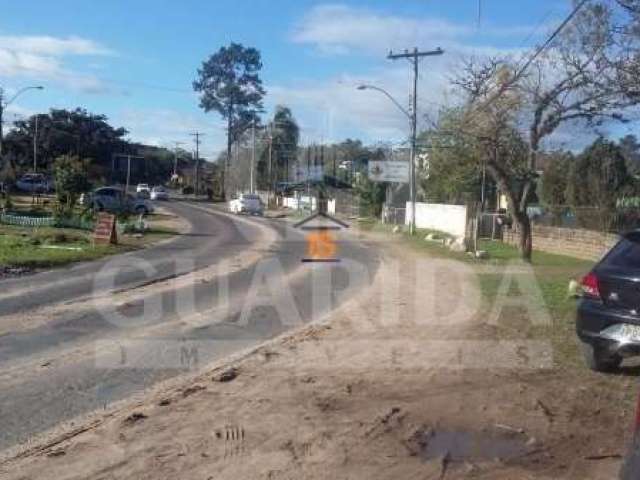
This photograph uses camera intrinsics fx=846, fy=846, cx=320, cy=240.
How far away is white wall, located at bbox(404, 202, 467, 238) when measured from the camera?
40656mm

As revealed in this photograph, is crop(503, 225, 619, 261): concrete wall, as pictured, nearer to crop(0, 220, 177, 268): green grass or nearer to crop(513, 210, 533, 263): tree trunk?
crop(513, 210, 533, 263): tree trunk

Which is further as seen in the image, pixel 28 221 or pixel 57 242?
pixel 28 221

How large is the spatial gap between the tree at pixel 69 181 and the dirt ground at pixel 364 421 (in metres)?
27.0

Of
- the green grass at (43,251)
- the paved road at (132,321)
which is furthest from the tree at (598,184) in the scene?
the green grass at (43,251)

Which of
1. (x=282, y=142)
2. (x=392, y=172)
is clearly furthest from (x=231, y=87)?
(x=392, y=172)

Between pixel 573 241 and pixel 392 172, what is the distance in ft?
108

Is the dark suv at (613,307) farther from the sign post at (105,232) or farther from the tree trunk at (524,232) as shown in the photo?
the sign post at (105,232)

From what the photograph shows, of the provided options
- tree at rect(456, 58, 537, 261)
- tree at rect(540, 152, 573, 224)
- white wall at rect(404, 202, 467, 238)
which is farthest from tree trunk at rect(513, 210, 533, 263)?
white wall at rect(404, 202, 467, 238)

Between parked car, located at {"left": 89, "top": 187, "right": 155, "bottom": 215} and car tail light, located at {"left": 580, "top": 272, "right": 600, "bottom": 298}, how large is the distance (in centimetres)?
3515

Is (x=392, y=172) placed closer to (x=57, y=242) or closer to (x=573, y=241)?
(x=573, y=241)

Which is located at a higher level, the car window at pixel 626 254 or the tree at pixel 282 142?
the tree at pixel 282 142

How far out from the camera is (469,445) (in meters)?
5.98

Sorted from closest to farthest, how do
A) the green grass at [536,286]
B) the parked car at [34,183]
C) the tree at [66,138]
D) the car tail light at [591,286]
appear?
the car tail light at [591,286] < the green grass at [536,286] < the parked car at [34,183] < the tree at [66,138]

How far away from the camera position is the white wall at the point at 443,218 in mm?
40656
